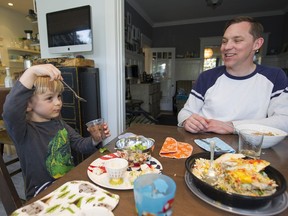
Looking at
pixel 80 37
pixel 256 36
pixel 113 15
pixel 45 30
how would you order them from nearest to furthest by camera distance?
pixel 256 36 → pixel 113 15 → pixel 80 37 → pixel 45 30

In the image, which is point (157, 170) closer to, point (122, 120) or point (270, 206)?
point (270, 206)

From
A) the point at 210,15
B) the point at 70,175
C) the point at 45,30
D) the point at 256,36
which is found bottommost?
the point at 70,175

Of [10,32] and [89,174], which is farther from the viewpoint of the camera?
[10,32]

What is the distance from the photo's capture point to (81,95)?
2078mm

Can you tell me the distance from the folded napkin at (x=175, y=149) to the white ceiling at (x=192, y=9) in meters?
3.99

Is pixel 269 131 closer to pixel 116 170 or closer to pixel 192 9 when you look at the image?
pixel 116 170

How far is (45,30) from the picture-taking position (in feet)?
7.97

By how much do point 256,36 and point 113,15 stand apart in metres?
1.42

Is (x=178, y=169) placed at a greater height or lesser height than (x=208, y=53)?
lesser

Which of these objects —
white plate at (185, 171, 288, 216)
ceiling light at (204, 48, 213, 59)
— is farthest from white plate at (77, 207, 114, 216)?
ceiling light at (204, 48, 213, 59)

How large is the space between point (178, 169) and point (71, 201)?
1.13 feet

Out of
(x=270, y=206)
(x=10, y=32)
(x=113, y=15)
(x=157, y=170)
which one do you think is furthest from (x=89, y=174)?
(x=10, y=32)

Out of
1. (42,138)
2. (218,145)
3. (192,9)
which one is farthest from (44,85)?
(192,9)

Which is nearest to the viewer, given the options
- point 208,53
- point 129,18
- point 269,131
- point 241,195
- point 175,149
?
point 241,195
